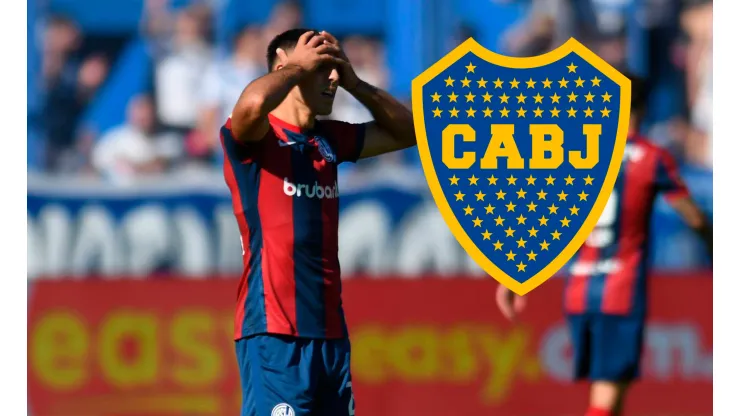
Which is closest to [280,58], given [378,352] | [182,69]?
[378,352]

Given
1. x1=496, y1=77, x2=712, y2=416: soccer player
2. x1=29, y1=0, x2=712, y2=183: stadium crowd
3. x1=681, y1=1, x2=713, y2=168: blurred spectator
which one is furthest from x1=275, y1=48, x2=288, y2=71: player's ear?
x1=681, y1=1, x2=713, y2=168: blurred spectator

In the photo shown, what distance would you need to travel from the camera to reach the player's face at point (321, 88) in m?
3.38

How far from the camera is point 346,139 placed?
3588 millimetres

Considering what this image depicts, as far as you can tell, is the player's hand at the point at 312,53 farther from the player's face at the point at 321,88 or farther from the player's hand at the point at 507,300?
the player's hand at the point at 507,300

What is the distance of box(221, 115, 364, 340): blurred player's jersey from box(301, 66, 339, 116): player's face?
109 millimetres

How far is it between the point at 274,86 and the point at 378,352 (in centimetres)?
345

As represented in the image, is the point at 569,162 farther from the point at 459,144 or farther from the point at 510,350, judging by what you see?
the point at 510,350

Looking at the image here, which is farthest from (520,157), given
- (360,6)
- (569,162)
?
(360,6)

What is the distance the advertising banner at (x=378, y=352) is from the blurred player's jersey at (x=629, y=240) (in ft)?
4.65

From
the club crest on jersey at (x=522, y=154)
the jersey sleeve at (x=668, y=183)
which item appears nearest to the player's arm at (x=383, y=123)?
the club crest on jersey at (x=522, y=154)

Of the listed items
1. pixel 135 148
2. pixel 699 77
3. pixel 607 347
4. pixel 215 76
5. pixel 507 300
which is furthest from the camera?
pixel 699 77

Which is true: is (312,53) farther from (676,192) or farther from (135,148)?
(135,148)

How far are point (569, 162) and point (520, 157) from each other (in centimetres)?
21

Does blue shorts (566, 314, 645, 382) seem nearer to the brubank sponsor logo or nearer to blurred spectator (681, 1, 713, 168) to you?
the brubank sponsor logo
